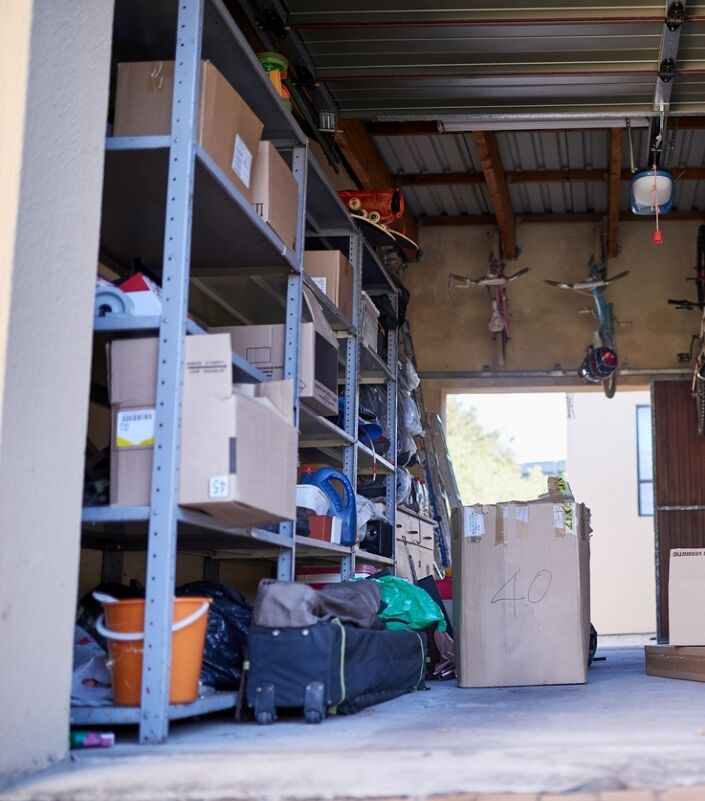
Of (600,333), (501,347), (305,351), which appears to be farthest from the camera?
(501,347)

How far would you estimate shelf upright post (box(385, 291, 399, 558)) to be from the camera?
20.9 feet

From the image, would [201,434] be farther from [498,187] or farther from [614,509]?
[614,509]

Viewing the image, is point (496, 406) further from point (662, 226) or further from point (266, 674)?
point (266, 674)

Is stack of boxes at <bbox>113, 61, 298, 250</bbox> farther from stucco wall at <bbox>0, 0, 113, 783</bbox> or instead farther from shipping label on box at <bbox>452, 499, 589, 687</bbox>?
shipping label on box at <bbox>452, 499, 589, 687</bbox>

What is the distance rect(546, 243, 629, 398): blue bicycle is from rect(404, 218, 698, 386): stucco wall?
0.48 feet

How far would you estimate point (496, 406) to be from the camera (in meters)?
32.7

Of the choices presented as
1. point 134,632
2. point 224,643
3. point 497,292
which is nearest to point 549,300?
point 497,292

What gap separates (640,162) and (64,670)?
23.6 ft

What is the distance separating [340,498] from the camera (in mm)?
4949

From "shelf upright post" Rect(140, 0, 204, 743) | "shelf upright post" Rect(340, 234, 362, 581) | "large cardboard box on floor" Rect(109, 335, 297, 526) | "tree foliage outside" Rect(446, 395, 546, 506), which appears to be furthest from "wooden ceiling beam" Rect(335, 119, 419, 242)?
"tree foliage outside" Rect(446, 395, 546, 506)

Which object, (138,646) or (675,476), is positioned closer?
(138,646)

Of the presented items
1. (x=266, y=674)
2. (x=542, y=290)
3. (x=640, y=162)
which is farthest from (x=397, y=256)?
(x=266, y=674)

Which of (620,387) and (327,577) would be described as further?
(620,387)

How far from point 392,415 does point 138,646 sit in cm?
390
